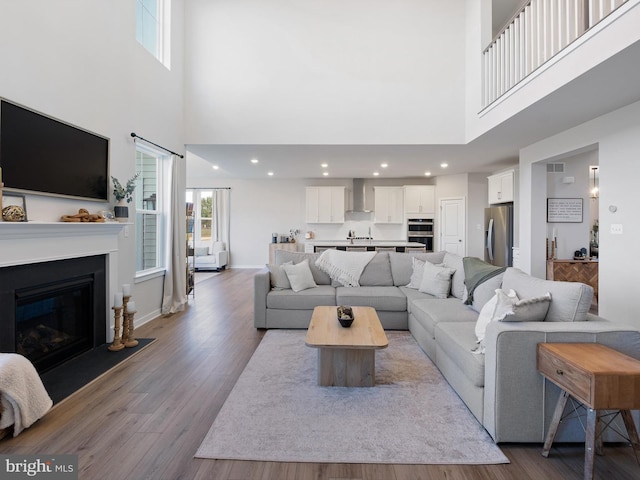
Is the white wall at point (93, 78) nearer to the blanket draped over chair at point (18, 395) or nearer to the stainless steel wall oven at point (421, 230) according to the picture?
the blanket draped over chair at point (18, 395)

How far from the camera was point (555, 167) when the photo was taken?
5.45 metres

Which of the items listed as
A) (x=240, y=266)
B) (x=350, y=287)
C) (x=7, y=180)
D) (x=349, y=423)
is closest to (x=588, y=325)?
(x=349, y=423)

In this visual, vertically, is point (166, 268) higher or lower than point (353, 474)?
higher

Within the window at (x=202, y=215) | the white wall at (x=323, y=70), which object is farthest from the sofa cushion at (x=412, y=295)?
the window at (x=202, y=215)

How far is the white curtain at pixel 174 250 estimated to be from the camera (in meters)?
4.85

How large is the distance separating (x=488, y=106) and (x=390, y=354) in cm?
364

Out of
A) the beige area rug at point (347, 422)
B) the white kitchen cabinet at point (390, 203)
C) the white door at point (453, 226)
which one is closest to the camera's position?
the beige area rug at point (347, 422)

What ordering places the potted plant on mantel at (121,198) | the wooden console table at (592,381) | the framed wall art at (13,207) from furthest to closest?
the potted plant on mantel at (121,198)
the framed wall art at (13,207)
the wooden console table at (592,381)

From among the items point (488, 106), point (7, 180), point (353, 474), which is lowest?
point (353, 474)

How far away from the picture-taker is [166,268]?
487cm

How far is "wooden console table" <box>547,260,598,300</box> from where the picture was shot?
17.2 feet

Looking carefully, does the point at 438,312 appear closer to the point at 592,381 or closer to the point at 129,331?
the point at 592,381

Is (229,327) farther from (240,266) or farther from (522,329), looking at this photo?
(240,266)

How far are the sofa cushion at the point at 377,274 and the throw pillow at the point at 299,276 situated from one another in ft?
2.41
